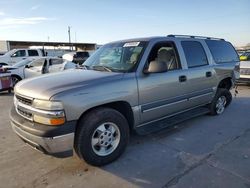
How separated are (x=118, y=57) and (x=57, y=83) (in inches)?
52.6

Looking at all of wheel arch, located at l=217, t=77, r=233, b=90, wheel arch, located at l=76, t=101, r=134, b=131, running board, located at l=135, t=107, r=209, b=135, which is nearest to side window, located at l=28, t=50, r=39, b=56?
wheel arch, located at l=217, t=77, r=233, b=90

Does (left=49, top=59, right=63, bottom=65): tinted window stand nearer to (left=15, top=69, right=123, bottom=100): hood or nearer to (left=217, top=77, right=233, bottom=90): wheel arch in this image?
(left=217, top=77, right=233, bottom=90): wheel arch

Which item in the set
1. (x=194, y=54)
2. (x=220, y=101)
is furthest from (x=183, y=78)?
(x=220, y=101)

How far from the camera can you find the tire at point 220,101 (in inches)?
233

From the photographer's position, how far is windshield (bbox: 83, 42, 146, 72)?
4.06m

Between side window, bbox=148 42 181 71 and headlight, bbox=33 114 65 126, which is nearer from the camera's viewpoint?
headlight, bbox=33 114 65 126

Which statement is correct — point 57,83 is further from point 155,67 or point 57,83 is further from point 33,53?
point 33,53

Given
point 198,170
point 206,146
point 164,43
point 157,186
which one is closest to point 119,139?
point 157,186

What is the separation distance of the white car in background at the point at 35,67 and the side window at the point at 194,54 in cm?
736

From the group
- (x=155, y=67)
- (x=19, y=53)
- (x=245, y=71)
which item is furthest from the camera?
(x=19, y=53)

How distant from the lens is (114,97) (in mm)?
3564

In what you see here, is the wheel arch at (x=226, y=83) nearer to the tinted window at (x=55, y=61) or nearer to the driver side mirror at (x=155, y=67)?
the driver side mirror at (x=155, y=67)

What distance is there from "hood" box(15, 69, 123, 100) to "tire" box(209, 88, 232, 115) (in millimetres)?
3136

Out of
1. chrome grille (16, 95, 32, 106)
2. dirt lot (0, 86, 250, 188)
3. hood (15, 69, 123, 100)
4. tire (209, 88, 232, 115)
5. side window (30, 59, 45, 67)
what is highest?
hood (15, 69, 123, 100)
